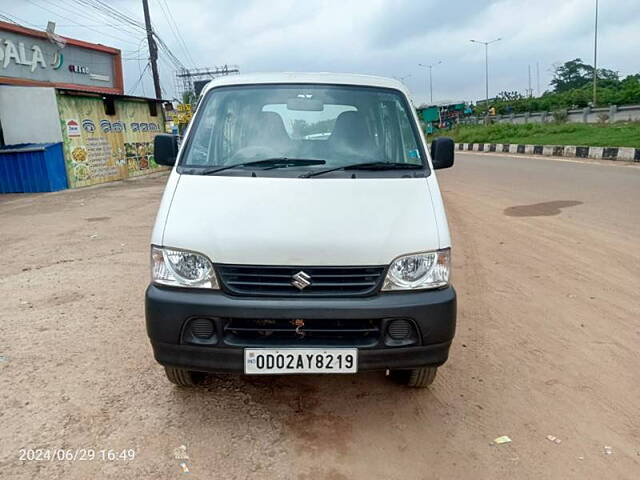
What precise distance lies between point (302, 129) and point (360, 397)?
1.78 m

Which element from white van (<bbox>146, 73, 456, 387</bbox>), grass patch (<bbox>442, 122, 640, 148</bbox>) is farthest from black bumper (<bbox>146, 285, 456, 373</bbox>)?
grass patch (<bbox>442, 122, 640, 148</bbox>)

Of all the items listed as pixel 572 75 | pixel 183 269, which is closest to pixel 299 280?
pixel 183 269

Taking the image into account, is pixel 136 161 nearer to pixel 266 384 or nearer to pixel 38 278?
pixel 38 278

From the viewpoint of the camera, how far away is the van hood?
8.45 ft

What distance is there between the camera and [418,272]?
267 centimetres

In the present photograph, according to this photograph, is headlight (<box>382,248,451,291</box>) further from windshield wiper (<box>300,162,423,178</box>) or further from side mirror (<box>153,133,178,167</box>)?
side mirror (<box>153,133,178,167</box>)

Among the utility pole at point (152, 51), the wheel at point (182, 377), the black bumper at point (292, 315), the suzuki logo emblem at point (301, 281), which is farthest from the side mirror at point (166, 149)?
the utility pole at point (152, 51)

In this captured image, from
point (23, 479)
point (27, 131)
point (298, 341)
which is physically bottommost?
point (23, 479)

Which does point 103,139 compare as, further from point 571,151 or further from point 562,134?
point 562,134

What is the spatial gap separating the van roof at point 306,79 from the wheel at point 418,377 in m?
2.00

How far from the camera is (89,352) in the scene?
3752 millimetres

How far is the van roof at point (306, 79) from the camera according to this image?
3688mm

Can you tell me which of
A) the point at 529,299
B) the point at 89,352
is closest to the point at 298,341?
the point at 89,352

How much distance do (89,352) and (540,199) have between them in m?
8.44
